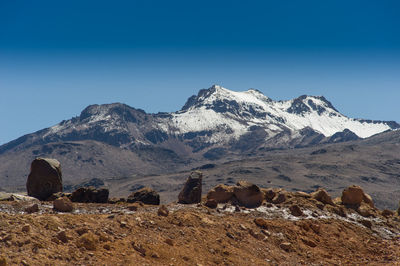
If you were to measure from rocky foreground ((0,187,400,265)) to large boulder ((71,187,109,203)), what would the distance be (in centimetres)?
704

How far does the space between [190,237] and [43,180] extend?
2284cm

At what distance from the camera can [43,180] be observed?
48.8m

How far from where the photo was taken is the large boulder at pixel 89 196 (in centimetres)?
4650

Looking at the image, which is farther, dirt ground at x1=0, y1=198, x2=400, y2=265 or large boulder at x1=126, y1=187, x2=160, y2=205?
large boulder at x1=126, y1=187, x2=160, y2=205

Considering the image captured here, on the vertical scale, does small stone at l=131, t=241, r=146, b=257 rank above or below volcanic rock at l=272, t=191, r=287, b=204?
below

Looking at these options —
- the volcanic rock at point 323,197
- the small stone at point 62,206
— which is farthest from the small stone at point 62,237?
the volcanic rock at point 323,197

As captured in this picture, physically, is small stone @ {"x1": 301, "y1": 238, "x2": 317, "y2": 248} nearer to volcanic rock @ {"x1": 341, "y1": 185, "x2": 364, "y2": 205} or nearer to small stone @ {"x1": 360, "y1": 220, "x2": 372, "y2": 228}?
small stone @ {"x1": 360, "y1": 220, "x2": 372, "y2": 228}

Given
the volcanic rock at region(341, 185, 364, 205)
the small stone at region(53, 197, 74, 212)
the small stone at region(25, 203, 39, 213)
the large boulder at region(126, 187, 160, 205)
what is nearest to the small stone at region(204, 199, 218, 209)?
the large boulder at region(126, 187, 160, 205)

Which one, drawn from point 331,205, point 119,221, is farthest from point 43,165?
point 331,205

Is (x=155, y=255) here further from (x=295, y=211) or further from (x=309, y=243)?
(x=295, y=211)

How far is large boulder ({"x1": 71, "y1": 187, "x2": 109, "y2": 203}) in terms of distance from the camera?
4650 centimetres

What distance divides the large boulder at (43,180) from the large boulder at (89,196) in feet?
10.1

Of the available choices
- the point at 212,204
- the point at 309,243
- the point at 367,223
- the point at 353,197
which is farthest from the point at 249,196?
the point at 353,197

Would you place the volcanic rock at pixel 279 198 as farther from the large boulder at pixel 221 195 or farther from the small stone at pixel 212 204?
the small stone at pixel 212 204
